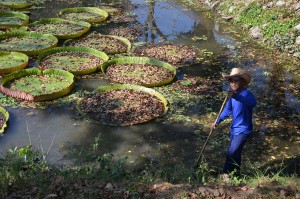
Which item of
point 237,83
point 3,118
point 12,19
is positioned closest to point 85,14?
point 12,19

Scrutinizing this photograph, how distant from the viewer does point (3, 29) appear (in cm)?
1277

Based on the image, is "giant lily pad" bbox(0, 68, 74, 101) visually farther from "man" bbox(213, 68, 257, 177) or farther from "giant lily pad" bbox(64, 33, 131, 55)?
"man" bbox(213, 68, 257, 177)

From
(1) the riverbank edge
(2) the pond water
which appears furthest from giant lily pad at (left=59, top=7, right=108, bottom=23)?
(2) the pond water

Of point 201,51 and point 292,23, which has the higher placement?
point 292,23

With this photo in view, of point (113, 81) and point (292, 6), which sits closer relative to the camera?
point (113, 81)

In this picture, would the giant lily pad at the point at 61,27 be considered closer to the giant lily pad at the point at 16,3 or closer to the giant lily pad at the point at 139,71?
the giant lily pad at the point at 16,3

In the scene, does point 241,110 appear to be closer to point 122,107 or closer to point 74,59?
point 122,107

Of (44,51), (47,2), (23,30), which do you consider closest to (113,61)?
(44,51)

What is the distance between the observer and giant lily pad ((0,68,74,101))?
8.46 meters

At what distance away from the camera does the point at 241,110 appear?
534 centimetres

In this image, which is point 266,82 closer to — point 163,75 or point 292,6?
point 163,75

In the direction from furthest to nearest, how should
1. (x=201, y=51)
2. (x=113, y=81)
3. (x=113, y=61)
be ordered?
(x=201, y=51) → (x=113, y=61) → (x=113, y=81)

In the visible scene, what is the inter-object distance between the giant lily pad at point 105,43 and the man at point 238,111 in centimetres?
619

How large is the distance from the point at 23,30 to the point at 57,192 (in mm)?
9039
